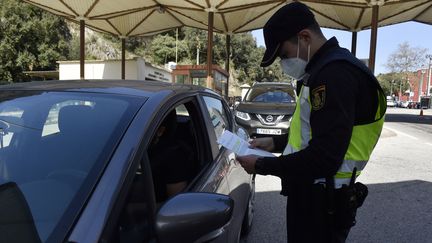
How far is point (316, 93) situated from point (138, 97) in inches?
33.5

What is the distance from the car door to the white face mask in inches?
31.7

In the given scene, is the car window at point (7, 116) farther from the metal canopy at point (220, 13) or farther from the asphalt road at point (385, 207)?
the metal canopy at point (220, 13)

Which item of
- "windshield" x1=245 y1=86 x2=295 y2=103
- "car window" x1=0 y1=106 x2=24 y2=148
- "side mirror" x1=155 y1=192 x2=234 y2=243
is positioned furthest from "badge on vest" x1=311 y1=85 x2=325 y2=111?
"windshield" x1=245 y1=86 x2=295 y2=103

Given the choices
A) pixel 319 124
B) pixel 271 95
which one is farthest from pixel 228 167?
pixel 271 95

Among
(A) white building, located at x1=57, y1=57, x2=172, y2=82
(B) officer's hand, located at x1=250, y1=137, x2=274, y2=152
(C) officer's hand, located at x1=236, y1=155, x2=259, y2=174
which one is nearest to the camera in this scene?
(C) officer's hand, located at x1=236, y1=155, x2=259, y2=174

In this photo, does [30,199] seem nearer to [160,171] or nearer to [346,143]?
[160,171]

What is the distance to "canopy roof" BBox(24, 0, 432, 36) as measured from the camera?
57.8 feet

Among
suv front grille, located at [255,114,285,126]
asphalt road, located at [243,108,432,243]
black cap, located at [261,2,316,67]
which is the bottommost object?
asphalt road, located at [243,108,432,243]

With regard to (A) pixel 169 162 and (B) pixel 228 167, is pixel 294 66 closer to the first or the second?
(A) pixel 169 162

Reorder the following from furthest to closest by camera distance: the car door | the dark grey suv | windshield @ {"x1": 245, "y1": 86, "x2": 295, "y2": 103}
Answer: windshield @ {"x1": 245, "y1": 86, "x2": 295, "y2": 103}
the dark grey suv
the car door

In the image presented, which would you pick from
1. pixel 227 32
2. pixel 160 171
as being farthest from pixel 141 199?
pixel 227 32

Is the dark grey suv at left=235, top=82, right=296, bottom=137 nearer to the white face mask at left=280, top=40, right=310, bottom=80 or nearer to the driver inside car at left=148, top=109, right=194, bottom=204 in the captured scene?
the driver inside car at left=148, top=109, right=194, bottom=204

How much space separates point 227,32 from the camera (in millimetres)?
23656

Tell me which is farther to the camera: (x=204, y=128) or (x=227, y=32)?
(x=227, y=32)
